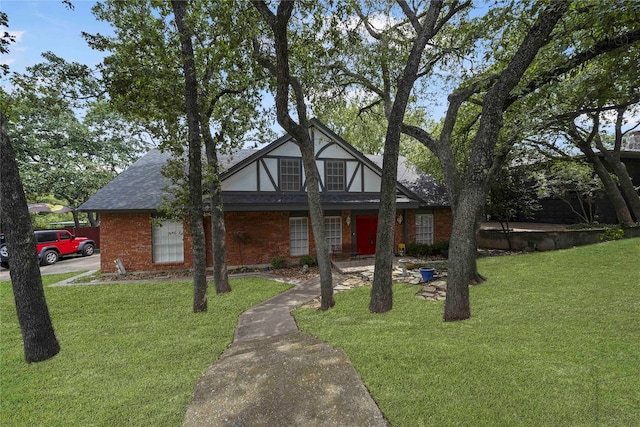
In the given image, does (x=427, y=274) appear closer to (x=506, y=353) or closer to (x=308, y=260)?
(x=506, y=353)

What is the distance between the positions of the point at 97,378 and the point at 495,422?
522 cm

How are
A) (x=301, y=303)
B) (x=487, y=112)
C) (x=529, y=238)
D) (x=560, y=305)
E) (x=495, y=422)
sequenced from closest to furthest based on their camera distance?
(x=495, y=422) → (x=487, y=112) → (x=560, y=305) → (x=301, y=303) → (x=529, y=238)

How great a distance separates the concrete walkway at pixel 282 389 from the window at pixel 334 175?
9.99 meters

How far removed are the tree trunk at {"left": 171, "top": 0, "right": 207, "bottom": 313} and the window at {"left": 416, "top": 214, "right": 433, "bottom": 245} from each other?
12336mm

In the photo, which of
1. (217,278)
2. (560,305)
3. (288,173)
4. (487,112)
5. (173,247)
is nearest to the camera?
(487,112)

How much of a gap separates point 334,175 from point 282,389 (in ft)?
39.3

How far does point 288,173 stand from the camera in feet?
46.6

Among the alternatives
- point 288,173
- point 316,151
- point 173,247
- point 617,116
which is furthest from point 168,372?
point 617,116

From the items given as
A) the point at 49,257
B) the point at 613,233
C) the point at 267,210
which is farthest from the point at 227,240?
the point at 613,233

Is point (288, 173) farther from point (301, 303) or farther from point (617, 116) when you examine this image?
point (617, 116)

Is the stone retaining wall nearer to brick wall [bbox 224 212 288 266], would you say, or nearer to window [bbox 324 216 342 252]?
window [bbox 324 216 342 252]

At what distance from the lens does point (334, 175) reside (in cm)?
1498

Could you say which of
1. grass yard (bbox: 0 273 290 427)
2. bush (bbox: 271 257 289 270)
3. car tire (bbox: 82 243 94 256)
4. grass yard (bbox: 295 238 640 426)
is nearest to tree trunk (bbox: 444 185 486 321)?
grass yard (bbox: 295 238 640 426)

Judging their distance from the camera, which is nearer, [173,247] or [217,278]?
[217,278]
